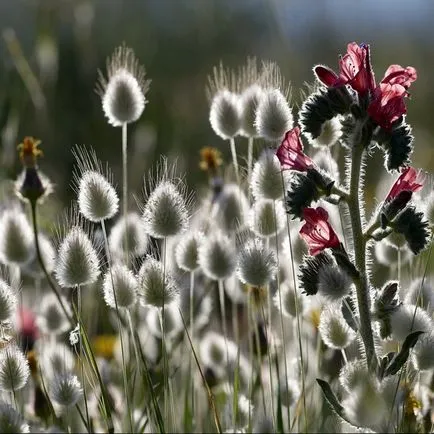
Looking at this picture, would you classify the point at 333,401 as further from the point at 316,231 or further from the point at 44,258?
the point at 44,258

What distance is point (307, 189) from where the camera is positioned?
158 centimetres

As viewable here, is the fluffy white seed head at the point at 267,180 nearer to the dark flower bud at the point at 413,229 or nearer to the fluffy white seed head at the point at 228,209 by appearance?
the dark flower bud at the point at 413,229

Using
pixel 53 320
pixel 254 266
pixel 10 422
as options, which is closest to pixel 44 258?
pixel 53 320

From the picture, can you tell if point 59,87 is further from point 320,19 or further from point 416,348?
point 416,348

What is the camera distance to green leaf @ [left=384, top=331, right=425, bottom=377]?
152 cm

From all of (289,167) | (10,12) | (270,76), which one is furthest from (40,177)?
(10,12)

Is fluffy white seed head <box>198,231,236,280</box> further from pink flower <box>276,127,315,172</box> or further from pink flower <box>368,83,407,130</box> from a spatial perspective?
pink flower <box>368,83,407,130</box>

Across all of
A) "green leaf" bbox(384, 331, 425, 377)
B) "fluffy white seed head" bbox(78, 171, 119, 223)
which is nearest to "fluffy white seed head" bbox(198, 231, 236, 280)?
"fluffy white seed head" bbox(78, 171, 119, 223)

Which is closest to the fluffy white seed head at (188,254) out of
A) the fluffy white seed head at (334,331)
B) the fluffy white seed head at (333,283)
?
the fluffy white seed head at (334,331)

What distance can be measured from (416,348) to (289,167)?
370 millimetres

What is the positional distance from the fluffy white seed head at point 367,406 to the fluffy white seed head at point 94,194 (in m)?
0.66

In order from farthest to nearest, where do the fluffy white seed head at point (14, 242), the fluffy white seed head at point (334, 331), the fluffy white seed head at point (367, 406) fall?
the fluffy white seed head at point (14, 242) → the fluffy white seed head at point (334, 331) → the fluffy white seed head at point (367, 406)

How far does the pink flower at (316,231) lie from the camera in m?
1.59

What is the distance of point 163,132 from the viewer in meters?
5.80
